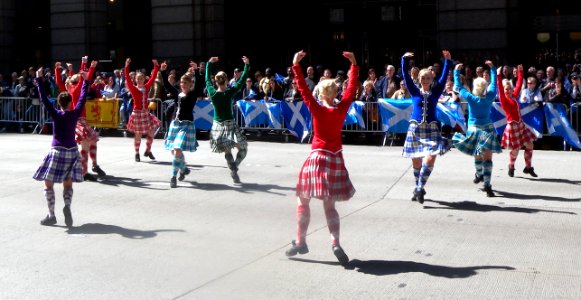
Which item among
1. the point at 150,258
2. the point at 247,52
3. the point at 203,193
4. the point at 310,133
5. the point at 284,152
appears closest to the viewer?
the point at 150,258

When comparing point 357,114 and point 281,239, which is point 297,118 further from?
point 281,239

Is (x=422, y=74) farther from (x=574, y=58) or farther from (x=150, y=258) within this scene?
(x=574, y=58)

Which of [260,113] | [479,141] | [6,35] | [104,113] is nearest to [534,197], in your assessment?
[479,141]

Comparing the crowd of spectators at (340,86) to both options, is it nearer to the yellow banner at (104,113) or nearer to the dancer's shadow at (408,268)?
the yellow banner at (104,113)

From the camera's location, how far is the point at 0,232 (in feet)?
32.0

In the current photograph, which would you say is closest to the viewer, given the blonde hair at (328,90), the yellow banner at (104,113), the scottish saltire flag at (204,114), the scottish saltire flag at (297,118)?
the blonde hair at (328,90)

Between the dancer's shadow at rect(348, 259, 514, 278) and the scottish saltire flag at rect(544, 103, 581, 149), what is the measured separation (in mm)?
10573

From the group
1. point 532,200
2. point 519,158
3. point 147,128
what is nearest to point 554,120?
point 519,158

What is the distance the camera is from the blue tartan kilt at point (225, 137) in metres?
13.0

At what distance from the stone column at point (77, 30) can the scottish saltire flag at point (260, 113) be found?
367 inches

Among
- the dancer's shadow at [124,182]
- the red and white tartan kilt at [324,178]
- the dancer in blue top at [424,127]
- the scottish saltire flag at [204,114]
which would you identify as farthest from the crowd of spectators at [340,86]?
the red and white tartan kilt at [324,178]

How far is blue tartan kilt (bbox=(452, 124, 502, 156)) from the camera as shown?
1182 centimetres

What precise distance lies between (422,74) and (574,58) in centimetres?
1270

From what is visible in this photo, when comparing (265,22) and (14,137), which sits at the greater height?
(265,22)
